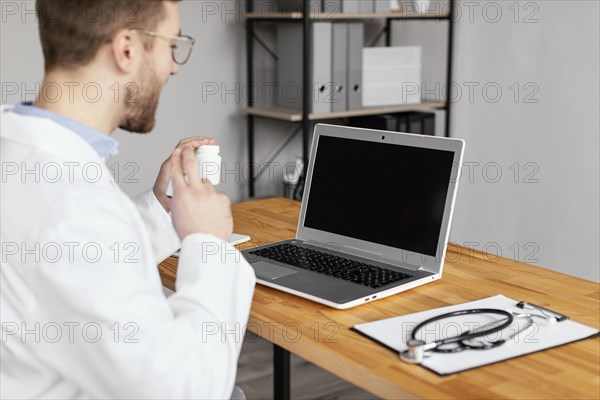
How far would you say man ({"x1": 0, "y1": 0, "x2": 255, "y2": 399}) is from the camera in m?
1.07

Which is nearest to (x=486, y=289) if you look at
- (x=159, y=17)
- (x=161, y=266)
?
(x=161, y=266)

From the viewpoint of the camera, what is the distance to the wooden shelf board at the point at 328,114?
134 inches

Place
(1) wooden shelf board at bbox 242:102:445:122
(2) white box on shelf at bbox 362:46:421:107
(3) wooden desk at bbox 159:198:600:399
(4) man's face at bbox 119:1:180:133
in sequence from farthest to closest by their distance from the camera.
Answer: (2) white box on shelf at bbox 362:46:421:107
(1) wooden shelf board at bbox 242:102:445:122
(4) man's face at bbox 119:1:180:133
(3) wooden desk at bbox 159:198:600:399

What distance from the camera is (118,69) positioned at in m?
1.23

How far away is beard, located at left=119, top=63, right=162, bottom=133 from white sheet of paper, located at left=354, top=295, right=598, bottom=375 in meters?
0.48

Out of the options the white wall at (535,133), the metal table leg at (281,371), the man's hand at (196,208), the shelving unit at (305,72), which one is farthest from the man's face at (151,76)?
the white wall at (535,133)

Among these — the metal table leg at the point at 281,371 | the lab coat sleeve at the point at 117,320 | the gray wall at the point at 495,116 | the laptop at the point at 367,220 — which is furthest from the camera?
the gray wall at the point at 495,116

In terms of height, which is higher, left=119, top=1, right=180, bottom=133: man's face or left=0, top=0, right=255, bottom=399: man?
left=119, top=1, right=180, bottom=133: man's face

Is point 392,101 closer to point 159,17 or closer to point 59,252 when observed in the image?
point 159,17

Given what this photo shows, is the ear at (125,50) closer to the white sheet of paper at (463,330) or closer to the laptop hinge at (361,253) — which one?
the white sheet of paper at (463,330)

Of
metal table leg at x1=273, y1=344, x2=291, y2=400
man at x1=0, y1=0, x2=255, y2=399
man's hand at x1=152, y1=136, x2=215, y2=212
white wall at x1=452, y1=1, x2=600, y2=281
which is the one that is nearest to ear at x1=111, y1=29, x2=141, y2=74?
man at x1=0, y1=0, x2=255, y2=399

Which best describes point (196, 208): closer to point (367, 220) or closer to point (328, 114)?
point (367, 220)

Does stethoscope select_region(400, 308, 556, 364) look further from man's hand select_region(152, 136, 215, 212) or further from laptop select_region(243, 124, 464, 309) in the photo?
man's hand select_region(152, 136, 215, 212)

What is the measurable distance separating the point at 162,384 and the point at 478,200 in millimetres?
2888
